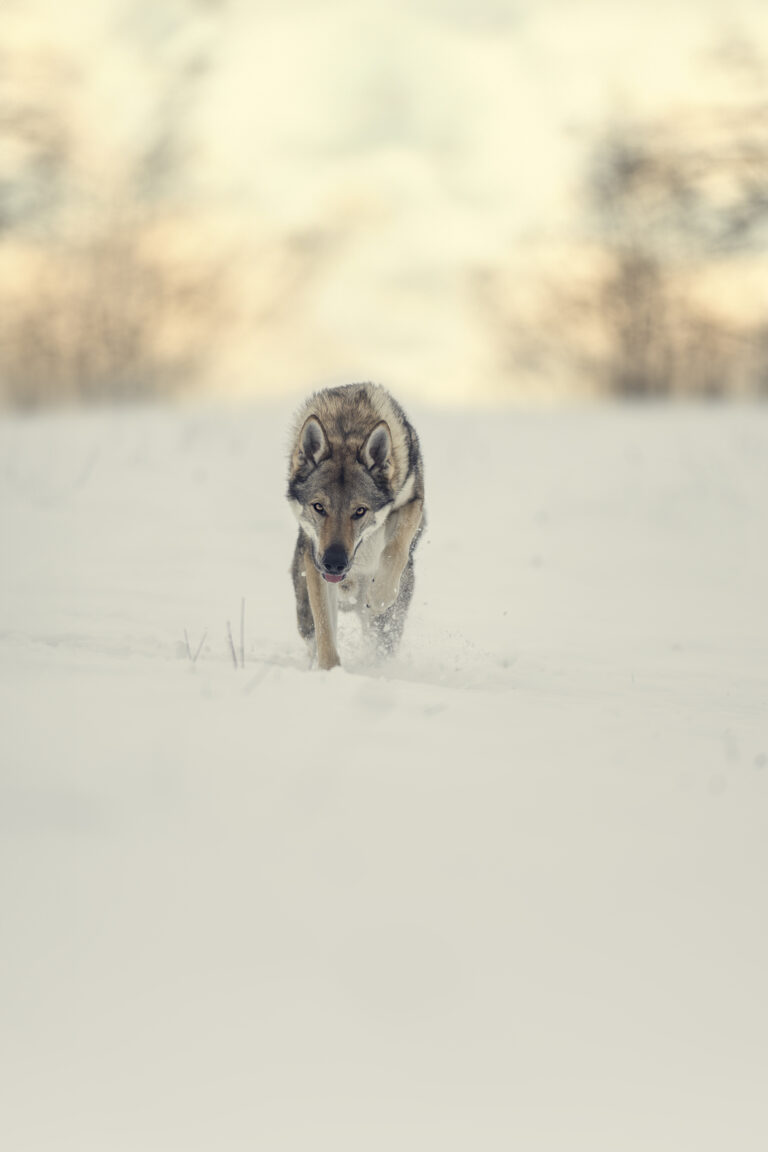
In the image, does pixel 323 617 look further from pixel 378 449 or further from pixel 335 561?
pixel 378 449

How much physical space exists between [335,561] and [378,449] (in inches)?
32.1

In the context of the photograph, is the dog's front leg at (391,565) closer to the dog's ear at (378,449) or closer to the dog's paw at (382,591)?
the dog's paw at (382,591)

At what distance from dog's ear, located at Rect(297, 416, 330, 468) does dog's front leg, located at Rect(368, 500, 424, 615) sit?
623 millimetres

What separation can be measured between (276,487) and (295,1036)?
37.1ft

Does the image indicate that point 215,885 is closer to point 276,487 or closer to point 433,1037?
point 433,1037

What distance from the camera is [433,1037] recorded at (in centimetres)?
234

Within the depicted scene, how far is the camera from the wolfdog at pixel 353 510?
5.60 meters

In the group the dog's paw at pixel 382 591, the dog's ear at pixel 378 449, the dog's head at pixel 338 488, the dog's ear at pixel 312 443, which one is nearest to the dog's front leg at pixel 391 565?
the dog's paw at pixel 382 591

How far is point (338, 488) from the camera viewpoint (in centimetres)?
572

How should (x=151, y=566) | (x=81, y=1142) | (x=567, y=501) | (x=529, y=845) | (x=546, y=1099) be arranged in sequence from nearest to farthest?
(x=81, y=1142) → (x=546, y=1099) → (x=529, y=845) → (x=151, y=566) → (x=567, y=501)

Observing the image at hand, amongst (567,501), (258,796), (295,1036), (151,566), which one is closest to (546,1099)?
(295,1036)

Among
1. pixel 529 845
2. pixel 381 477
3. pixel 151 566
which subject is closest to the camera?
pixel 529 845

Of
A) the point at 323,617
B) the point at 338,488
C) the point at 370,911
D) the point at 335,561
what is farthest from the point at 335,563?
the point at 370,911

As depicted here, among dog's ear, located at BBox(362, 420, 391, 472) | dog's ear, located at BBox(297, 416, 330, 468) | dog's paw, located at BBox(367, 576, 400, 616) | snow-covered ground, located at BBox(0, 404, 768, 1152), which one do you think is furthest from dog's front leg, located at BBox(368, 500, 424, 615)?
snow-covered ground, located at BBox(0, 404, 768, 1152)
